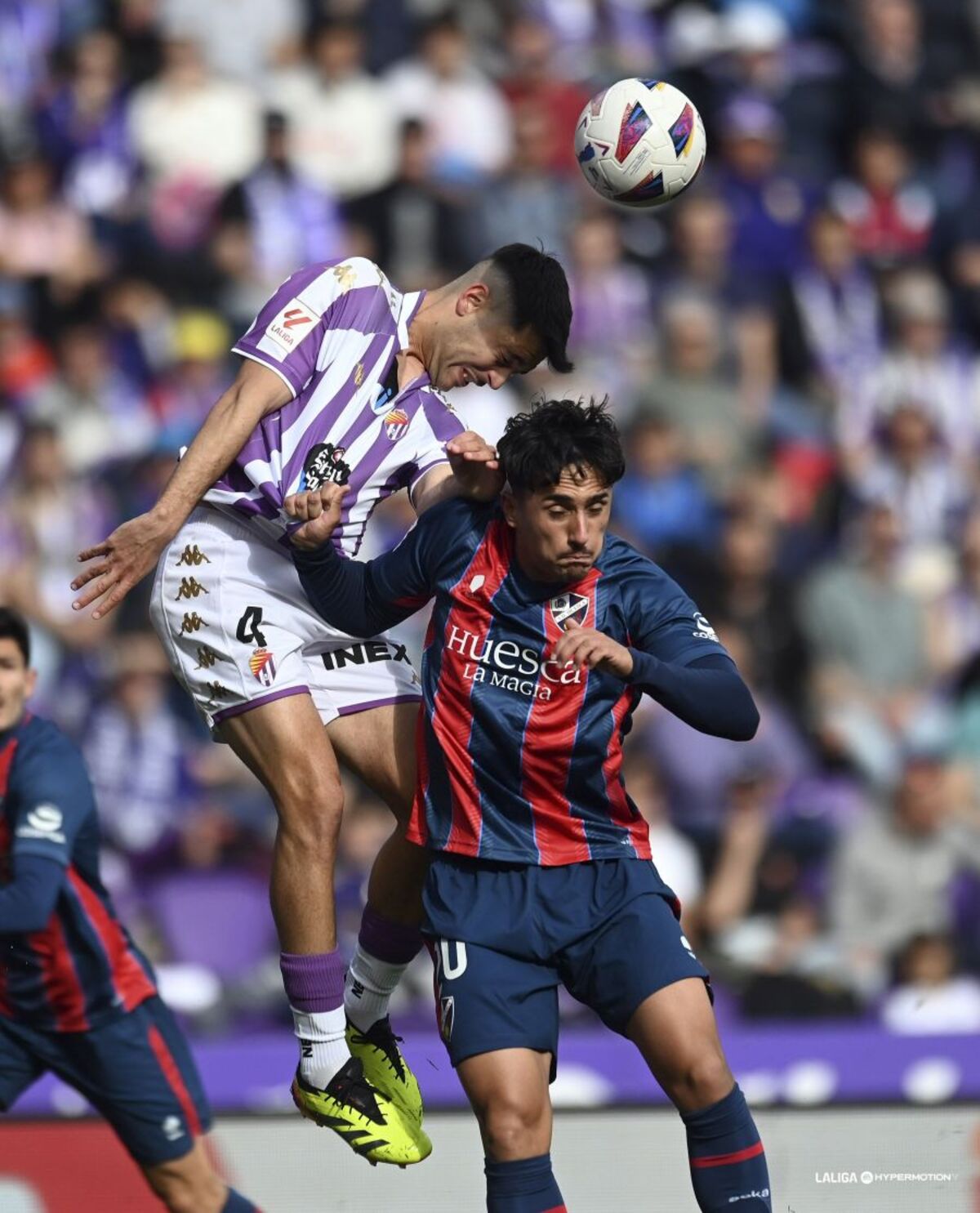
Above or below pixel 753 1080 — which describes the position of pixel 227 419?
above

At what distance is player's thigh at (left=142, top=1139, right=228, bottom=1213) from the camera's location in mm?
6836

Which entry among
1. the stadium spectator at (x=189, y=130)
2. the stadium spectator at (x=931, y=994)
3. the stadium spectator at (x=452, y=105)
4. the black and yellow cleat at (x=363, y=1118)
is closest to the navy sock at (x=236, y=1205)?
the black and yellow cleat at (x=363, y=1118)

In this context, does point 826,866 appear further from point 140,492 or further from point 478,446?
point 478,446

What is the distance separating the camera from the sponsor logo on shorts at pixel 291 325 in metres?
6.18

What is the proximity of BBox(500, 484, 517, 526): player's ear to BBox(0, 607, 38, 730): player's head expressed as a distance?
6.52ft

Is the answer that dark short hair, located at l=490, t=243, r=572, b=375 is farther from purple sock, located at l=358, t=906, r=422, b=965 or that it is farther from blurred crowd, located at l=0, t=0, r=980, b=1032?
blurred crowd, located at l=0, t=0, r=980, b=1032

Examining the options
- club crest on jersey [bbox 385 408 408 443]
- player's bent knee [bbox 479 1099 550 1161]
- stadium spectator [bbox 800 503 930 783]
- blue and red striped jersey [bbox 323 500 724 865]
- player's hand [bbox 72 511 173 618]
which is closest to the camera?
player's bent knee [bbox 479 1099 550 1161]

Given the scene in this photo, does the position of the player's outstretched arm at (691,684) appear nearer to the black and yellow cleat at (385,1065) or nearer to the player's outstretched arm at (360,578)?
the player's outstretched arm at (360,578)

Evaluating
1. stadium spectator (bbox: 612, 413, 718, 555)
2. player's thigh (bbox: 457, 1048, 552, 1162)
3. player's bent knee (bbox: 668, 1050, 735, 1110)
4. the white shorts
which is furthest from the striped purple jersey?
stadium spectator (bbox: 612, 413, 718, 555)

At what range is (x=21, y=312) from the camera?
39.5 feet

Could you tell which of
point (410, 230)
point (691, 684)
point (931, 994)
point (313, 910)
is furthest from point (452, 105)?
point (691, 684)

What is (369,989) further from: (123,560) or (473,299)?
(473,299)

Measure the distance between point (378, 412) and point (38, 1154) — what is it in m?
3.03

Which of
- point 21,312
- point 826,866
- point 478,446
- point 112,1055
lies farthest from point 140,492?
point 478,446
